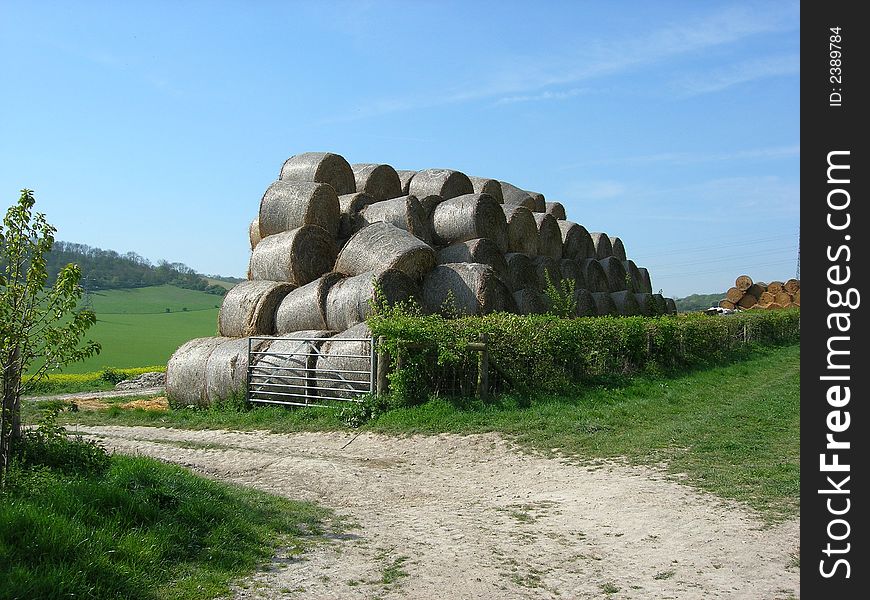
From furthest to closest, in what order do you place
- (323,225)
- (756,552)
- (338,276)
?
1. (323,225)
2. (338,276)
3. (756,552)

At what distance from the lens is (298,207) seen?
1989cm

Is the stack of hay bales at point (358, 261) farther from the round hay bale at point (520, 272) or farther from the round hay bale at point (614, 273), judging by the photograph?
the round hay bale at point (614, 273)

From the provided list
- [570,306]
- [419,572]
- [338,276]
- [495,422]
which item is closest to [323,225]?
[338,276]

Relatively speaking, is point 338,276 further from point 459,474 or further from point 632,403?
point 459,474

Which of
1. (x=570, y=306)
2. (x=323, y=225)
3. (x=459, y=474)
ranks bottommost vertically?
(x=459, y=474)

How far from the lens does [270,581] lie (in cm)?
625

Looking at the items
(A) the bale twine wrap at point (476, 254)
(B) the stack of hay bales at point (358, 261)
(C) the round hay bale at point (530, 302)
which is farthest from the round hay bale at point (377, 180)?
(C) the round hay bale at point (530, 302)

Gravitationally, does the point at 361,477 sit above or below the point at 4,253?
below

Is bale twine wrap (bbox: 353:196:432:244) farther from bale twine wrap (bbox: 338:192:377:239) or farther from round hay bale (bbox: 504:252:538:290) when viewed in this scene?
round hay bale (bbox: 504:252:538:290)

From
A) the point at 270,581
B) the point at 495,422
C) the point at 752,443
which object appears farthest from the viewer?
the point at 495,422

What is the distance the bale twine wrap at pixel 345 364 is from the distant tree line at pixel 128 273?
191 feet

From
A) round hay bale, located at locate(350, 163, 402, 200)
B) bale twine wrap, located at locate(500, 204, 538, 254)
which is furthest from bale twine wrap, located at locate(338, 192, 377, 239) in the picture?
bale twine wrap, located at locate(500, 204, 538, 254)

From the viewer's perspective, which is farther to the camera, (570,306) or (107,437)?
(570,306)

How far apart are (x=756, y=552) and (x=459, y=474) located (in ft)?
15.3
